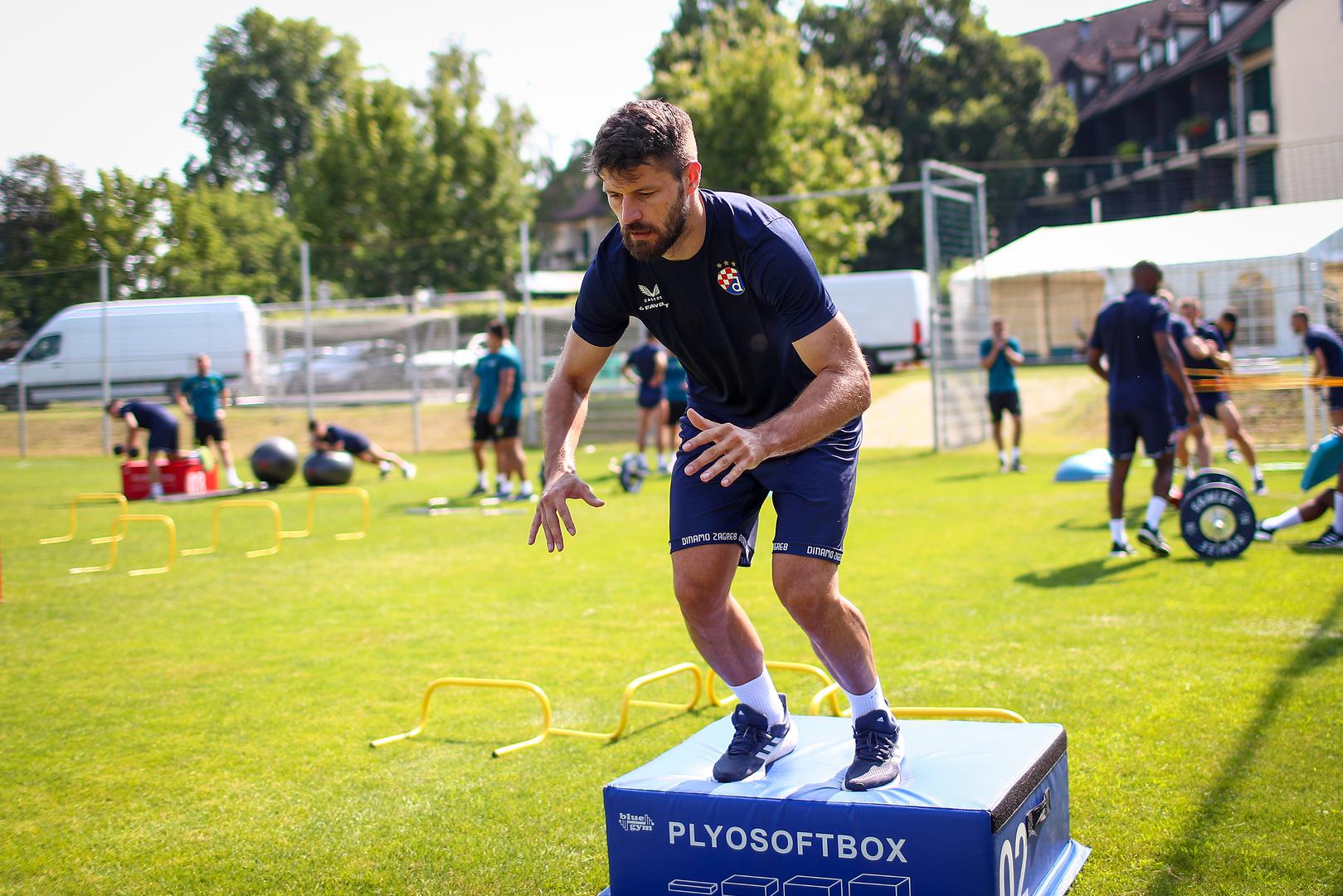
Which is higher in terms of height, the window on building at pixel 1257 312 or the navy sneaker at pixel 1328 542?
the window on building at pixel 1257 312

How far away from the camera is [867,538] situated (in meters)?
11.6

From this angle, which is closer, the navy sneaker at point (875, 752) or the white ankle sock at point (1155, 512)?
the navy sneaker at point (875, 752)

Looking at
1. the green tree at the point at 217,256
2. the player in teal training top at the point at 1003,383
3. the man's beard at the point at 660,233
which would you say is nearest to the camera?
the man's beard at the point at 660,233

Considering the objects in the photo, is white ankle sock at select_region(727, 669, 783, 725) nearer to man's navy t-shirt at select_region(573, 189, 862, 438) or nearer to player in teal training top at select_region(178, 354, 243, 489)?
man's navy t-shirt at select_region(573, 189, 862, 438)

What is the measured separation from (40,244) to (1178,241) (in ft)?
79.5

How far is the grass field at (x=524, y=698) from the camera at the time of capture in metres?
4.18

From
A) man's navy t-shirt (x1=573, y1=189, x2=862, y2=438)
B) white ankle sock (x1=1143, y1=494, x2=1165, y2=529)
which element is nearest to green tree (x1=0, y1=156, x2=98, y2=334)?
white ankle sock (x1=1143, y1=494, x2=1165, y2=529)

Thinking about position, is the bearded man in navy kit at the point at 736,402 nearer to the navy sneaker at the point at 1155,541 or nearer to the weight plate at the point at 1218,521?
the weight plate at the point at 1218,521

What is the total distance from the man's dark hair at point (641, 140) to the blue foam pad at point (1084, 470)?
1323 centimetres

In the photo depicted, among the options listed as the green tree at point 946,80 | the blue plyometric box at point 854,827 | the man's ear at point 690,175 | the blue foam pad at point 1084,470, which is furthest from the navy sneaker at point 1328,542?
the green tree at point 946,80

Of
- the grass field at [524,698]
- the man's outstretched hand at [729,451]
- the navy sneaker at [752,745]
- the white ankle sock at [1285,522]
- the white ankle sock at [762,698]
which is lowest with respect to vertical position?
the grass field at [524,698]

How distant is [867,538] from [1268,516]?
4045 millimetres

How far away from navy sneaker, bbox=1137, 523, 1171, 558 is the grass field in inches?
14.0

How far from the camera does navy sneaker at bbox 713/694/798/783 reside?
374cm
